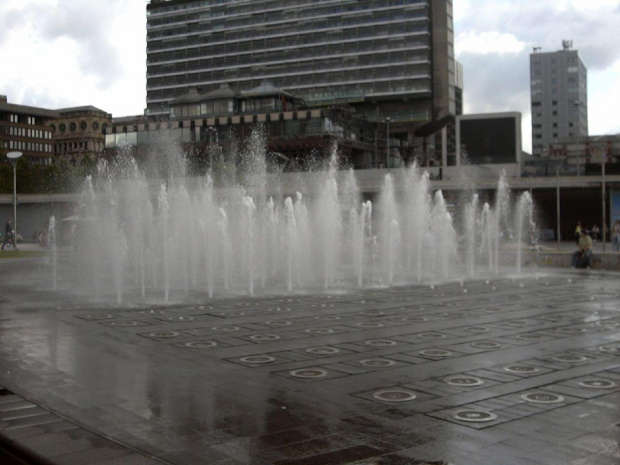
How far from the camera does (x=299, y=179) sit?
63250mm

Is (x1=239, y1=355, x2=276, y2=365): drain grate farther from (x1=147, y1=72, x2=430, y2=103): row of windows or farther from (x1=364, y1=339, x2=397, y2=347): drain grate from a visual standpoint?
(x1=147, y1=72, x2=430, y2=103): row of windows

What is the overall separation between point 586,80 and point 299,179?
11473 centimetres

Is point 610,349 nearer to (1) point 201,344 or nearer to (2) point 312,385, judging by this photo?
(2) point 312,385

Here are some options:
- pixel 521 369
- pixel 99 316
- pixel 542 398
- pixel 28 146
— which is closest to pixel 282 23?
pixel 28 146

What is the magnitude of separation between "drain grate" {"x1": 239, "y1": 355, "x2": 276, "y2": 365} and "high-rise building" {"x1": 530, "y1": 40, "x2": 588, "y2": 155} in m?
141

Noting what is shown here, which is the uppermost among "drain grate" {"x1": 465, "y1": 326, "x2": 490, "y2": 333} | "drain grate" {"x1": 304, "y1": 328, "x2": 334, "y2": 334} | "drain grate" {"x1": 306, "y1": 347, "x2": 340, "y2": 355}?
"drain grate" {"x1": 304, "y1": 328, "x2": 334, "y2": 334}

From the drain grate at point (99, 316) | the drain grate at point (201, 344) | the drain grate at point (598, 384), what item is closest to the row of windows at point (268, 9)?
the drain grate at point (99, 316)

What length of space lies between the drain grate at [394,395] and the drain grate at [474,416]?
68 centimetres

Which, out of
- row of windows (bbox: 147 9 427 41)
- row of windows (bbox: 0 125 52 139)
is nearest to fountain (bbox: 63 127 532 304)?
row of windows (bbox: 147 9 427 41)

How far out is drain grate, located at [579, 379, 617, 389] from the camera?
7.48 meters

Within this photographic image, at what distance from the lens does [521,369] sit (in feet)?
27.3

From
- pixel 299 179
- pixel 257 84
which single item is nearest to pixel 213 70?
pixel 257 84

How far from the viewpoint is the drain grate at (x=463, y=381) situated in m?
7.61

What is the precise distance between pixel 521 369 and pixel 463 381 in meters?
1.02
